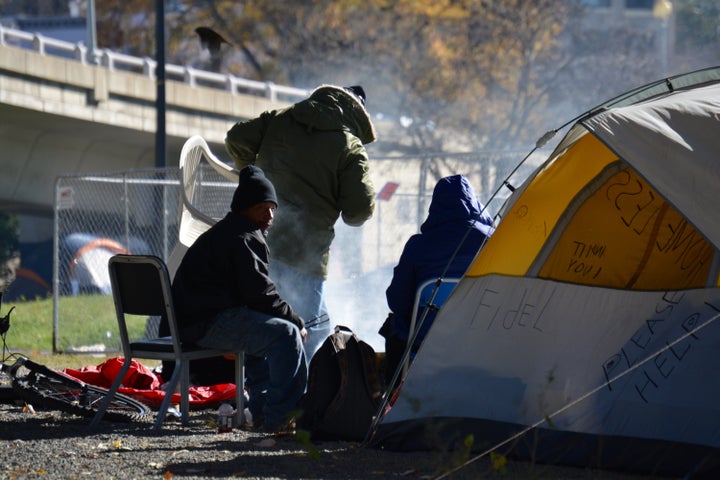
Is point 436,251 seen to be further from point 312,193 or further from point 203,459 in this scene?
point 203,459

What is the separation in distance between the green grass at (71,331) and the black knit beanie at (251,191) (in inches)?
192

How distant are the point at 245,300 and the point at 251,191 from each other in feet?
1.94

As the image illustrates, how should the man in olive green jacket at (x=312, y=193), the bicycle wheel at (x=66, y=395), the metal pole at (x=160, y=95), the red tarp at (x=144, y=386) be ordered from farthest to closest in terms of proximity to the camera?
the metal pole at (x=160, y=95) < the red tarp at (x=144, y=386) < the man in olive green jacket at (x=312, y=193) < the bicycle wheel at (x=66, y=395)

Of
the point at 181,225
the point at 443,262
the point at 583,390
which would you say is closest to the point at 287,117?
the point at 181,225

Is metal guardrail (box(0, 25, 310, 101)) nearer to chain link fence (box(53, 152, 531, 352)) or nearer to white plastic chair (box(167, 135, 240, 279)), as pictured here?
chain link fence (box(53, 152, 531, 352))

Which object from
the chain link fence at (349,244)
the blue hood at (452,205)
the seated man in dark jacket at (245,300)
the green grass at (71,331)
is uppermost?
the blue hood at (452,205)

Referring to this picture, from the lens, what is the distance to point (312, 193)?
716cm

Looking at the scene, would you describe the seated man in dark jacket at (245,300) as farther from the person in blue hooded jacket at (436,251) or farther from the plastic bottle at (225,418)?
the person in blue hooded jacket at (436,251)

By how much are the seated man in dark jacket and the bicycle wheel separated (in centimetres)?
81

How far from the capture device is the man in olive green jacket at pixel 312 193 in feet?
23.4

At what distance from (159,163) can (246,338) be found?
1080cm

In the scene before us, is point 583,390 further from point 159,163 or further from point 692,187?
point 159,163

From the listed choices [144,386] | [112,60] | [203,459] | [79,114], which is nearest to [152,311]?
[203,459]

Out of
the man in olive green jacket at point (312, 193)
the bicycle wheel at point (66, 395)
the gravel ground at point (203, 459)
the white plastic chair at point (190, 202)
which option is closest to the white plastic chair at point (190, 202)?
the white plastic chair at point (190, 202)
